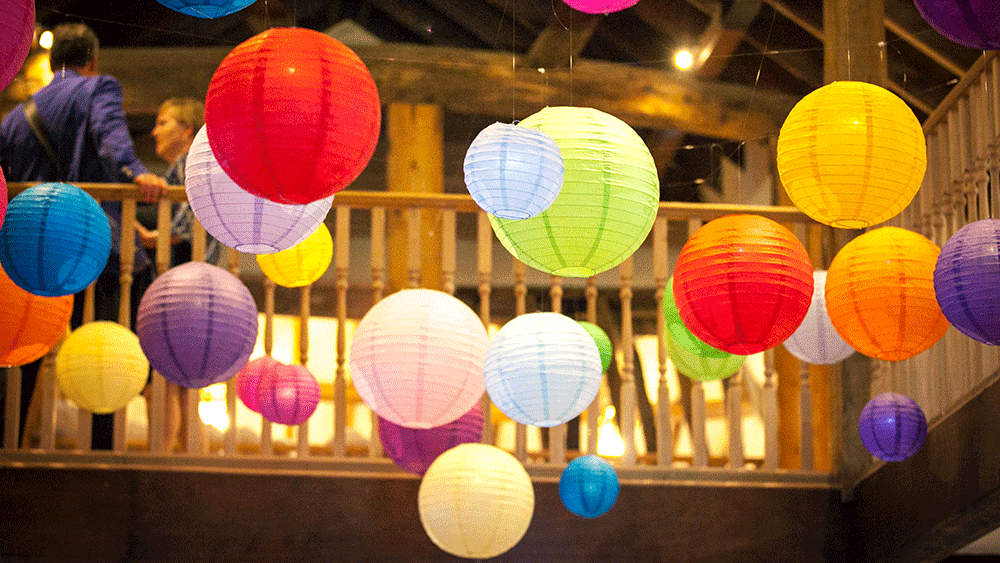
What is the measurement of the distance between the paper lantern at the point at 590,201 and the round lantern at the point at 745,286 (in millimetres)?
185

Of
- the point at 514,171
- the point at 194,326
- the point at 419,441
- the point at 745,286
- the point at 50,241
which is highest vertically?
the point at 514,171

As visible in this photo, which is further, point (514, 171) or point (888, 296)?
point (888, 296)

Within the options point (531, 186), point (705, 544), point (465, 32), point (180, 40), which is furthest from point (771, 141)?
point (531, 186)

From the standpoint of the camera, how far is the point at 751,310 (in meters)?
2.66

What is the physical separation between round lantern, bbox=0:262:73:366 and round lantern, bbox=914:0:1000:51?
2395 millimetres

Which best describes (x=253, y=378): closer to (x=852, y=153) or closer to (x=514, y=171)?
(x=514, y=171)

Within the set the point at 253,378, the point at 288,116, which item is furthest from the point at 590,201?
the point at 253,378

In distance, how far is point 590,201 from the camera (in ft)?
8.53

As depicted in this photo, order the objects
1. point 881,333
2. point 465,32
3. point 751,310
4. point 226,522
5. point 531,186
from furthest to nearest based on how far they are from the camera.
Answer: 1. point 465,32
2. point 226,522
3. point 881,333
4. point 751,310
5. point 531,186

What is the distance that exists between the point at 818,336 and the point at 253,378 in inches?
73.4

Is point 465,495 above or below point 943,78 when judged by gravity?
below

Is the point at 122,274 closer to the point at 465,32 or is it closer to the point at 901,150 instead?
the point at 901,150

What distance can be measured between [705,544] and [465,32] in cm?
418

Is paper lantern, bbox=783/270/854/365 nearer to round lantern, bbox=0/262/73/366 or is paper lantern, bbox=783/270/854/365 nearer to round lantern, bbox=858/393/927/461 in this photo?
round lantern, bbox=858/393/927/461
